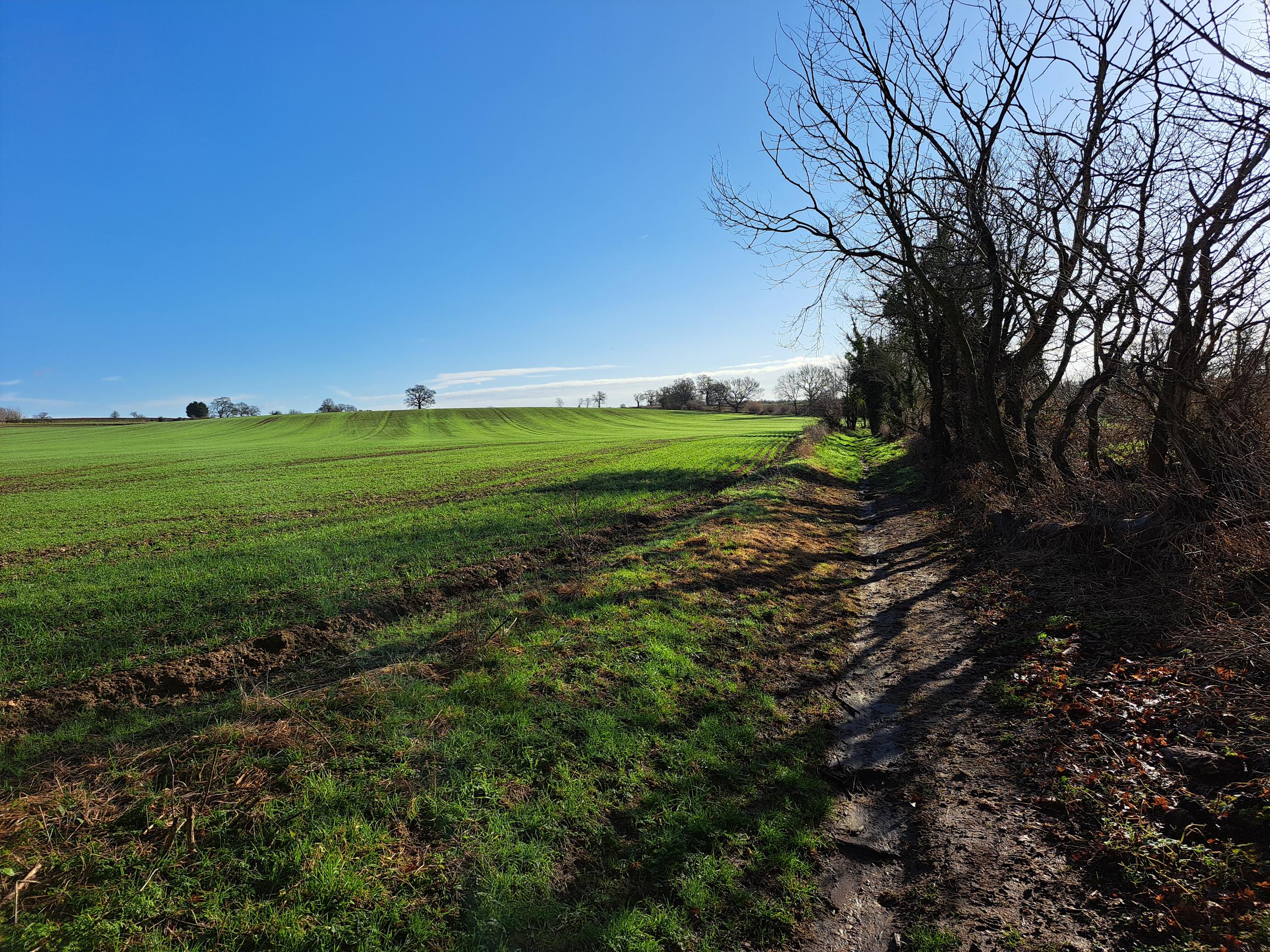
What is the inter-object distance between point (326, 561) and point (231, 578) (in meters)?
1.77

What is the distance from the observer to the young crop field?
3.79 metres

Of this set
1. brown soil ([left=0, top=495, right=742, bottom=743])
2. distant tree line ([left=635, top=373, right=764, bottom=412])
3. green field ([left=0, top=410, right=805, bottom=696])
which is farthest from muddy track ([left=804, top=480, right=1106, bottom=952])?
distant tree line ([left=635, top=373, right=764, bottom=412])

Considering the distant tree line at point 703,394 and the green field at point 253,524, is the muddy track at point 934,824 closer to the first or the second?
the green field at point 253,524

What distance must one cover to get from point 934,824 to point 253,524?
65.3 feet

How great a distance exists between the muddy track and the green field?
8320mm

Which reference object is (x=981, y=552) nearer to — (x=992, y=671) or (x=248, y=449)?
(x=992, y=671)

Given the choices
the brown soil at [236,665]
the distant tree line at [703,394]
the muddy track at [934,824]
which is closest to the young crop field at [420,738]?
the brown soil at [236,665]

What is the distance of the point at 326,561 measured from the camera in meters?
12.4

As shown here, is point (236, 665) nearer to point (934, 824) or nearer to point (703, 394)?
point (934, 824)

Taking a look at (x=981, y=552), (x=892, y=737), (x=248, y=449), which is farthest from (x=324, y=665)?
(x=248, y=449)

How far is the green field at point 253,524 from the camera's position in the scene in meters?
8.91

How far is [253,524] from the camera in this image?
17703 millimetres

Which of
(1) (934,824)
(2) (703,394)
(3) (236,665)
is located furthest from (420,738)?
(2) (703,394)

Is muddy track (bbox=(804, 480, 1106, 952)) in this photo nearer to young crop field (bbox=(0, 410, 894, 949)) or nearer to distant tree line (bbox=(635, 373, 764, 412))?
young crop field (bbox=(0, 410, 894, 949))
